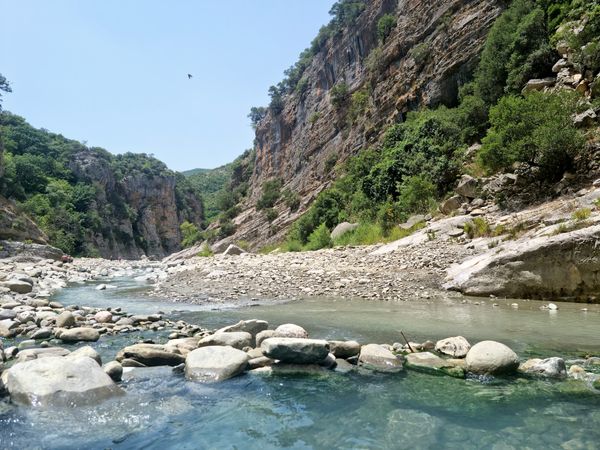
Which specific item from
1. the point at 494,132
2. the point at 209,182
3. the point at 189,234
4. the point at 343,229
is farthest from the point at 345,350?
the point at 209,182

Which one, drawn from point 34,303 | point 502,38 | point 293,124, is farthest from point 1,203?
point 502,38

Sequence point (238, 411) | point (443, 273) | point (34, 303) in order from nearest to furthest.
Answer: point (238, 411)
point (34, 303)
point (443, 273)

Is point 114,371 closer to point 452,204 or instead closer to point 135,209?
point 452,204

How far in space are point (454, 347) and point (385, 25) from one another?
148 feet

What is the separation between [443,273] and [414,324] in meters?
4.90

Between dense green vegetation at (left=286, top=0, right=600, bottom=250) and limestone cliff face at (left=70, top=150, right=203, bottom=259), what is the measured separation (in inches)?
2408

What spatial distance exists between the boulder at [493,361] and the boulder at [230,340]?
10.8 ft

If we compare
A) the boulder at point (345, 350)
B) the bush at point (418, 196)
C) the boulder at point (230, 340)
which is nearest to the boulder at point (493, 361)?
the boulder at point (345, 350)

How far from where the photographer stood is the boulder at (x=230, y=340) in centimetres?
645

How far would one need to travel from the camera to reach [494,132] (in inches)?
677

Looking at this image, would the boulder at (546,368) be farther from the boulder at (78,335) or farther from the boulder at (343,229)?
the boulder at (343,229)

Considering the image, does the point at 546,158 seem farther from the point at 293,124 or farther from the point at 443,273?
the point at 293,124

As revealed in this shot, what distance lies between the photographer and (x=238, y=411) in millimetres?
4344

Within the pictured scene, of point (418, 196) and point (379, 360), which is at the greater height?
point (418, 196)
